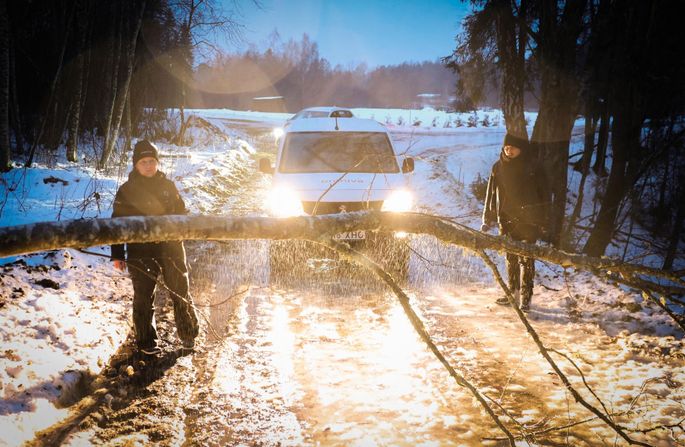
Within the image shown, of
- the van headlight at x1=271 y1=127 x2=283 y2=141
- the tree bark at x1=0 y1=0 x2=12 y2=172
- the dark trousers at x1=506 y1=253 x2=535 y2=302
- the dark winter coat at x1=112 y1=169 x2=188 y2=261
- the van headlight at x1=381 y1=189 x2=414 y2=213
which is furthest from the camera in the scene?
the tree bark at x1=0 y1=0 x2=12 y2=172

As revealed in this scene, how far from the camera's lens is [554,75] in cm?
763

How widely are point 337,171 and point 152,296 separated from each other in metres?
3.27

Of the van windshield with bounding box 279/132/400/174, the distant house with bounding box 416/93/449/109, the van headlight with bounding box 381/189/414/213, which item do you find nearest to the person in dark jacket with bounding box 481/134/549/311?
the van headlight with bounding box 381/189/414/213

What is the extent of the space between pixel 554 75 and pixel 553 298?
14.1 ft

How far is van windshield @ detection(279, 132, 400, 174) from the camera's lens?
639 centimetres

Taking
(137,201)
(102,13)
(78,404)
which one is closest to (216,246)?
(137,201)

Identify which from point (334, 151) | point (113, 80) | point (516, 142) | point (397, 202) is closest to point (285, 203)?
point (334, 151)

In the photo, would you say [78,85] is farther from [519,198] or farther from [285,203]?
[519,198]

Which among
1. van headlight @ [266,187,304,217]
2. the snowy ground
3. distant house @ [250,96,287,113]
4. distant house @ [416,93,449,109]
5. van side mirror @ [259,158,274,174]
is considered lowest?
the snowy ground

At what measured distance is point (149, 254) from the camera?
12.1 feet

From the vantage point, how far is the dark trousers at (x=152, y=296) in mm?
3691

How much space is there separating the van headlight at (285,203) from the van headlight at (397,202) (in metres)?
1.18

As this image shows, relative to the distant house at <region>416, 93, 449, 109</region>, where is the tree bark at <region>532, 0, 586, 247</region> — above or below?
below

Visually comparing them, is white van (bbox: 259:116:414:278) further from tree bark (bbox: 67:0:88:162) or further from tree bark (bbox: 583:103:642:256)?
tree bark (bbox: 67:0:88:162)
